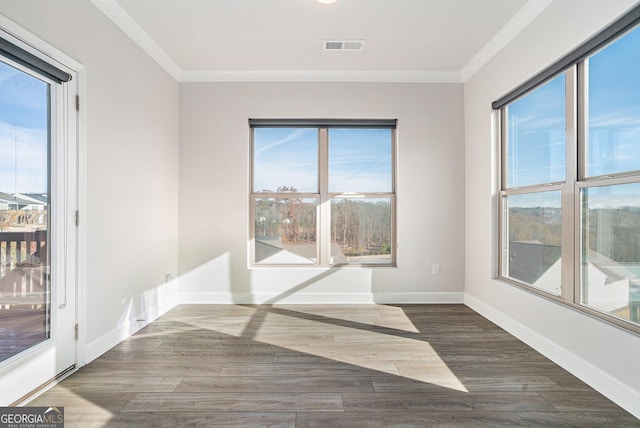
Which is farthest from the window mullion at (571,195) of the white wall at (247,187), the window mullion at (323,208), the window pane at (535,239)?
the window mullion at (323,208)

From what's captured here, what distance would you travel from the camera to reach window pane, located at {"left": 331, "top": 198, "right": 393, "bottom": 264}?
4480mm

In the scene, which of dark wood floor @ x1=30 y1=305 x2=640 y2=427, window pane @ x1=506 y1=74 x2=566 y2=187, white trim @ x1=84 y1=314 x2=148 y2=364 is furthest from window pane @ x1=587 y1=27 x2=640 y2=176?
white trim @ x1=84 y1=314 x2=148 y2=364

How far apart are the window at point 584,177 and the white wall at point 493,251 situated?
104 mm

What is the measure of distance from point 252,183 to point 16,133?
255cm

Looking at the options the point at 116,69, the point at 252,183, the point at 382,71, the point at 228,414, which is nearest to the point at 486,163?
the point at 382,71

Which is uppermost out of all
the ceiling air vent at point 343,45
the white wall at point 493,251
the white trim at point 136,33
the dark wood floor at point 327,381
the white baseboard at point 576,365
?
the ceiling air vent at point 343,45

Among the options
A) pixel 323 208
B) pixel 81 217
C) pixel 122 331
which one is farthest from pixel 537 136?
pixel 122 331

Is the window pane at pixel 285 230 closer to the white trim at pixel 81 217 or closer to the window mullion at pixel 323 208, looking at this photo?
the window mullion at pixel 323 208

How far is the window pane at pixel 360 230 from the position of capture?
4480mm

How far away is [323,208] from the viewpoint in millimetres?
4457

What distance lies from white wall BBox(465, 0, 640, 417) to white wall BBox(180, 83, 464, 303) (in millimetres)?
239

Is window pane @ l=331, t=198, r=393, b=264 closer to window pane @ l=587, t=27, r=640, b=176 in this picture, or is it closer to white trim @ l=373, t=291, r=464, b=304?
white trim @ l=373, t=291, r=464, b=304

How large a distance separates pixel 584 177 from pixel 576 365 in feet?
4.24

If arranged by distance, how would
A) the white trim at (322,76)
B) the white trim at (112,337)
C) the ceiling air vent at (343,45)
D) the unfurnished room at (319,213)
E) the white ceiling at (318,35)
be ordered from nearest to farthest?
the unfurnished room at (319,213) < the white trim at (112,337) < the white ceiling at (318,35) < the ceiling air vent at (343,45) < the white trim at (322,76)
